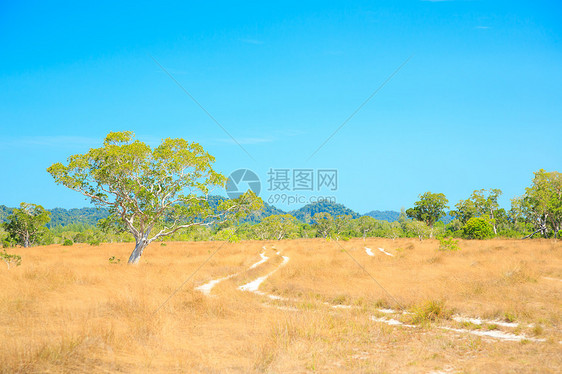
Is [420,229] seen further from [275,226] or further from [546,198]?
[275,226]

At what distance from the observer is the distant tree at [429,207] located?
84.8 meters

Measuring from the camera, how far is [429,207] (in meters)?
85.8

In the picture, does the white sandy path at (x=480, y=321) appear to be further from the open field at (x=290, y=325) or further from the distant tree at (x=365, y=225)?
the distant tree at (x=365, y=225)

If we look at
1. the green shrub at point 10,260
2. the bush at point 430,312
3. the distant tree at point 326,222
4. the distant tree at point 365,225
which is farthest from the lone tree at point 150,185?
the distant tree at point 365,225

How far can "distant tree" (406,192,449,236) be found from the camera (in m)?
84.8

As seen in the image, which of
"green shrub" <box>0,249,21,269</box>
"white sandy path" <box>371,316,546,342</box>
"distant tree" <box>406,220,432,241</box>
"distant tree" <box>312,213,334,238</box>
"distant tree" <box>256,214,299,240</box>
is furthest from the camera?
"distant tree" <box>312,213,334,238</box>

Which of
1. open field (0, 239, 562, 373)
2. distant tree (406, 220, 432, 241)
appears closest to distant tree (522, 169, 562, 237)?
distant tree (406, 220, 432, 241)

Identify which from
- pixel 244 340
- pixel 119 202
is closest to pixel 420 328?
pixel 244 340

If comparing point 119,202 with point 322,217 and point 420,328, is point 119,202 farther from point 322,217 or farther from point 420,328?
point 322,217

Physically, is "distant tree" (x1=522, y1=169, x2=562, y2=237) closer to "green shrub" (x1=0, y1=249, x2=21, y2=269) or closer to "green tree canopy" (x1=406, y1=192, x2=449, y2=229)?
"green tree canopy" (x1=406, y1=192, x2=449, y2=229)

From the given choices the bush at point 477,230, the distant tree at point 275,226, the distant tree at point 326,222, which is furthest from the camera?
the distant tree at point 326,222

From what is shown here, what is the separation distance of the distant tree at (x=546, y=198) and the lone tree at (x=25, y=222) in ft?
255

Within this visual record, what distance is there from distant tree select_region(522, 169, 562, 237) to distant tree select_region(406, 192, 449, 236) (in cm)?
2882

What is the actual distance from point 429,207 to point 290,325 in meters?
85.1
